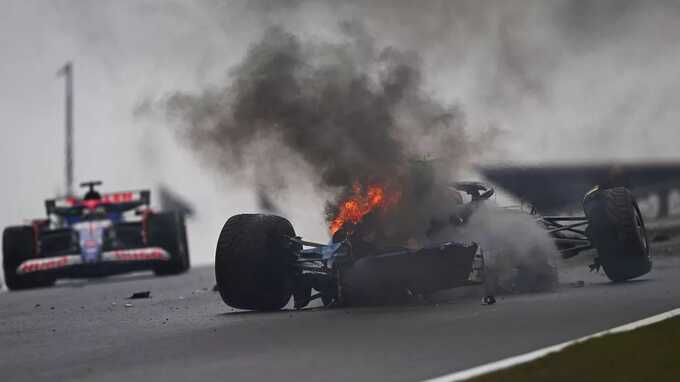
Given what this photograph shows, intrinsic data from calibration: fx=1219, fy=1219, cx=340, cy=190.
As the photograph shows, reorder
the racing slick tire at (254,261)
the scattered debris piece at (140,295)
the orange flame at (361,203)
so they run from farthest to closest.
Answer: the scattered debris piece at (140,295)
the orange flame at (361,203)
the racing slick tire at (254,261)

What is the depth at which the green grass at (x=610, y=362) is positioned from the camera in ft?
23.8

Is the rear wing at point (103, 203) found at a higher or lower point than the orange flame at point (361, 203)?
higher

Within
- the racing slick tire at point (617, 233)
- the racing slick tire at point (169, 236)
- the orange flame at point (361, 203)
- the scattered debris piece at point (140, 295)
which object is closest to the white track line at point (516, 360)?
the orange flame at point (361, 203)

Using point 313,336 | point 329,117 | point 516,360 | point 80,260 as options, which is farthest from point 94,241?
point 516,360

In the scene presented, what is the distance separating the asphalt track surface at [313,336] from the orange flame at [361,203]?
1098 millimetres

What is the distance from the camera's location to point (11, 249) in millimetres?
26281

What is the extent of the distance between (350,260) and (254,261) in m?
1.07

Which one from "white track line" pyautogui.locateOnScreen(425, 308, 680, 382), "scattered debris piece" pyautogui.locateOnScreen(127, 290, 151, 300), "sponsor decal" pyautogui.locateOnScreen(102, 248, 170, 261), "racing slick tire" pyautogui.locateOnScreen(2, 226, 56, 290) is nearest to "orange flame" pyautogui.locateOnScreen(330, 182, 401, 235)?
"white track line" pyautogui.locateOnScreen(425, 308, 680, 382)

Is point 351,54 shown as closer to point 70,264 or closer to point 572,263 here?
point 572,263

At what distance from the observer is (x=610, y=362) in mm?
7723

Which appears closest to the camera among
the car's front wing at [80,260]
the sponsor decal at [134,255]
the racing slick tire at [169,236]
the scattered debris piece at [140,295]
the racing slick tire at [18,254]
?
the scattered debris piece at [140,295]

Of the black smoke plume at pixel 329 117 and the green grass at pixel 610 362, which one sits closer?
the green grass at pixel 610 362

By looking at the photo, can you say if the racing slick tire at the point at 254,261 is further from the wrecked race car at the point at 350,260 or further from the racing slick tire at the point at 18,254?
the racing slick tire at the point at 18,254

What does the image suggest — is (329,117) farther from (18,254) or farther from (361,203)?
(18,254)
